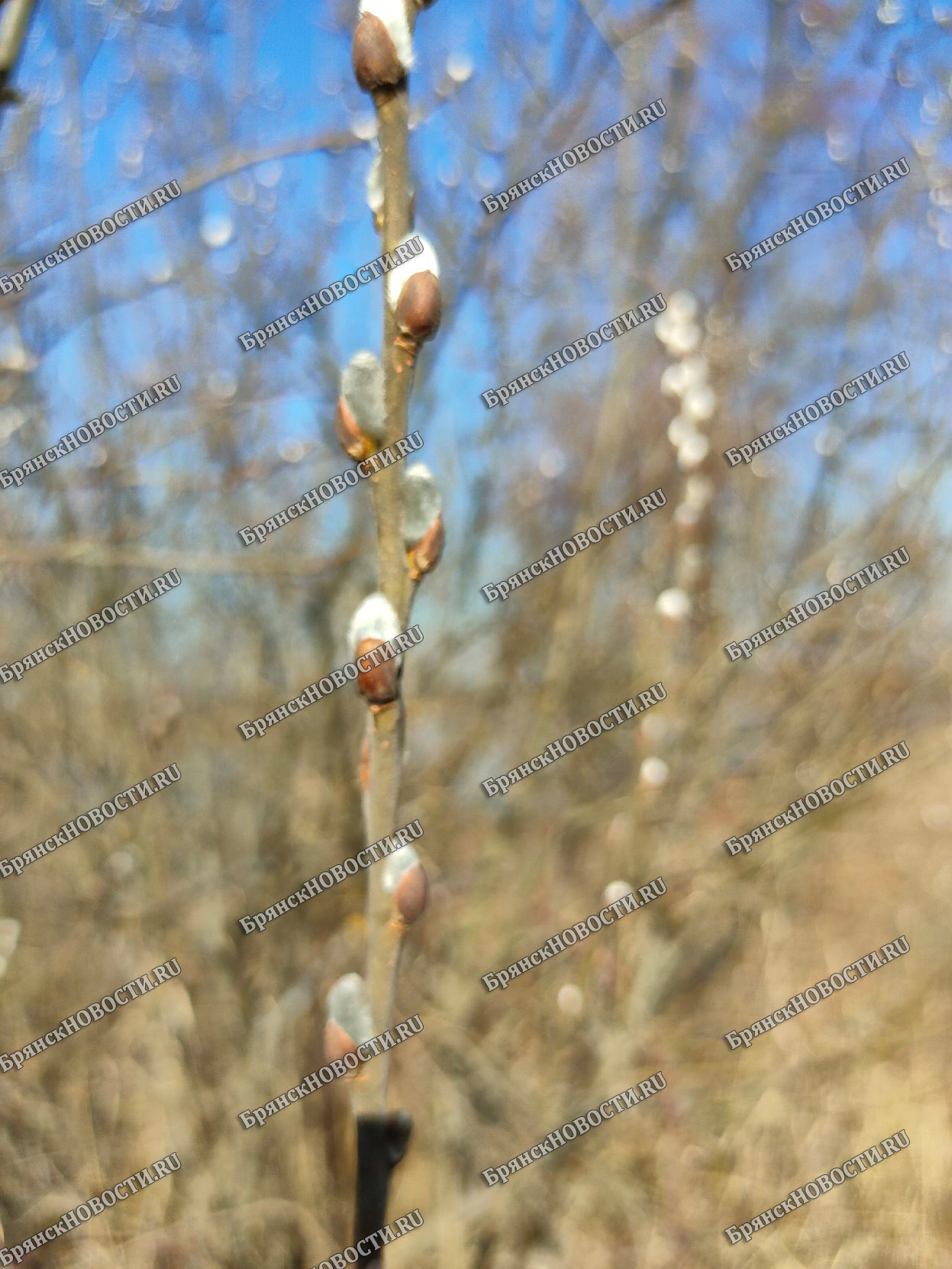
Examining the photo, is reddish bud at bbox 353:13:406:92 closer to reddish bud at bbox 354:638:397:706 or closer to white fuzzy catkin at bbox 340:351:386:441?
white fuzzy catkin at bbox 340:351:386:441

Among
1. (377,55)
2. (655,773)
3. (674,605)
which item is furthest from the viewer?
(674,605)

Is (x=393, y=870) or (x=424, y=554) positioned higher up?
(x=424, y=554)

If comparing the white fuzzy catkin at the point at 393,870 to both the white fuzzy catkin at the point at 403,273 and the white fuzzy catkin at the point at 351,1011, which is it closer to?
the white fuzzy catkin at the point at 351,1011

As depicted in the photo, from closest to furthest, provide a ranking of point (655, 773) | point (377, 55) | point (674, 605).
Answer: point (377, 55) < point (655, 773) < point (674, 605)

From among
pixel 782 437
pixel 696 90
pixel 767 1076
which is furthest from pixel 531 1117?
pixel 696 90

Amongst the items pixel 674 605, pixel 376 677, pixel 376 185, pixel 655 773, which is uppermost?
pixel 376 185

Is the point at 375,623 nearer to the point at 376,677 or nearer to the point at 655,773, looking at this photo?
the point at 376,677

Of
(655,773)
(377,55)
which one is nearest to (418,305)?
(377,55)
